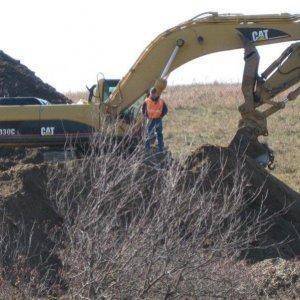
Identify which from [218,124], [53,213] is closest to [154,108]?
[53,213]

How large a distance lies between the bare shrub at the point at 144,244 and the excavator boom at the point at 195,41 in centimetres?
560

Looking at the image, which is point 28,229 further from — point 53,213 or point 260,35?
point 260,35

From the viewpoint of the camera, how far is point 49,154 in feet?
61.0

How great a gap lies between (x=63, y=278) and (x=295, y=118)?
2034 cm

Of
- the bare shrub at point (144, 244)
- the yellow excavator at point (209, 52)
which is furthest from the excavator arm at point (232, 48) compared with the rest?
the bare shrub at point (144, 244)

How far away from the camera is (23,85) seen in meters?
29.1

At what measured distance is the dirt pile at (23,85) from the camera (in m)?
28.6

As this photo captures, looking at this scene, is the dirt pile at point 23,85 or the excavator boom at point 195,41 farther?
the dirt pile at point 23,85

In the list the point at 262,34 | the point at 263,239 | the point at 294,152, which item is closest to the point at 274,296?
the point at 263,239

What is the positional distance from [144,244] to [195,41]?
7164mm

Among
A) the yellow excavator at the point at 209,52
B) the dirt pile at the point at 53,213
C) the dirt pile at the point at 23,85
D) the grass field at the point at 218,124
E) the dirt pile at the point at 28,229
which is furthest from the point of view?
the dirt pile at the point at 23,85

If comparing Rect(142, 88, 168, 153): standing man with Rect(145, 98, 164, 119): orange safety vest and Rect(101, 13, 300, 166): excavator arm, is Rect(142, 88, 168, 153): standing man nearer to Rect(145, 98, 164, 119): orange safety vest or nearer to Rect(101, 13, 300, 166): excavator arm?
Rect(145, 98, 164, 119): orange safety vest

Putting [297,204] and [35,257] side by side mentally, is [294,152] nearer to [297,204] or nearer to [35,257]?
[297,204]

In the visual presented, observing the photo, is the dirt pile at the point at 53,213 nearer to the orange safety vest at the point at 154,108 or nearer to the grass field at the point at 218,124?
the orange safety vest at the point at 154,108
